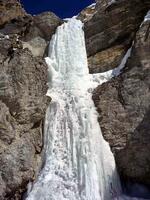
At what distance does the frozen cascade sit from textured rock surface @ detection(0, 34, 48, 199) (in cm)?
42

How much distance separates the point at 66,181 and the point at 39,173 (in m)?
0.94

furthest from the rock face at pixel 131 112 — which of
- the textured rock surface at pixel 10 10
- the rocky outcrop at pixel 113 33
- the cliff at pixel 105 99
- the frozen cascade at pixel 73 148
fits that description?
the textured rock surface at pixel 10 10

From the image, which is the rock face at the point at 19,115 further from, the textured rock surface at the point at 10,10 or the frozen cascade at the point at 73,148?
the textured rock surface at the point at 10,10

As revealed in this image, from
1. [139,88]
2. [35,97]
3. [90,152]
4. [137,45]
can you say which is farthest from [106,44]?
[90,152]

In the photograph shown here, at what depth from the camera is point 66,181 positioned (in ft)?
34.0

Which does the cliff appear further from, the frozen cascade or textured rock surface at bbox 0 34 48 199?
the frozen cascade

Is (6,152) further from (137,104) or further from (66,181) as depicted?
(137,104)

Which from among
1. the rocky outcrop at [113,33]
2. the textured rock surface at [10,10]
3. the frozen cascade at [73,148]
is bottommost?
the frozen cascade at [73,148]

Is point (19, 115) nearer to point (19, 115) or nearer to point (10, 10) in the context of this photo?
point (19, 115)

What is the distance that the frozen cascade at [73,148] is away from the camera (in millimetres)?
10109

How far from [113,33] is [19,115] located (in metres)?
5.69

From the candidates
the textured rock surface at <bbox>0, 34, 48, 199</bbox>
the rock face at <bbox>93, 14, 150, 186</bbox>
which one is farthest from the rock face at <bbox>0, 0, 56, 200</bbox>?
Answer: the rock face at <bbox>93, 14, 150, 186</bbox>

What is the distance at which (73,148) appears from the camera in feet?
35.8

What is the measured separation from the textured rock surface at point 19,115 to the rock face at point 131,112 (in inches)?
89.0
